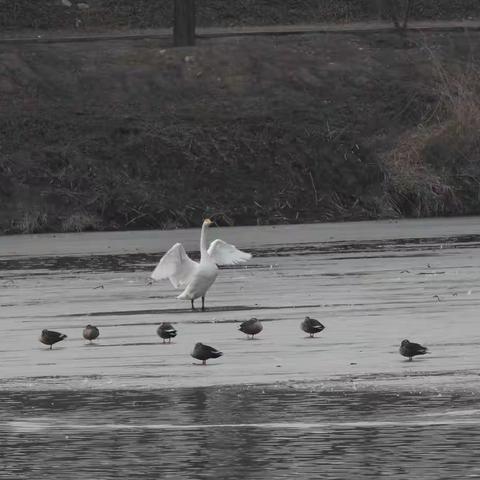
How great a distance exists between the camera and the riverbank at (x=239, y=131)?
150 feet

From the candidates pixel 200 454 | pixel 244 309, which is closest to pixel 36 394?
pixel 200 454

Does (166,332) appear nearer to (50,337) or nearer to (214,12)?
(50,337)

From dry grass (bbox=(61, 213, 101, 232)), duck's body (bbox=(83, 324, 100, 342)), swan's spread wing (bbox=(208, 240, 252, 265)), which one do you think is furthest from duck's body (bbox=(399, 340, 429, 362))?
dry grass (bbox=(61, 213, 101, 232))

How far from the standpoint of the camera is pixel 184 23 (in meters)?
53.2

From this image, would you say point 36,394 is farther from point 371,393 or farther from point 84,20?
point 84,20

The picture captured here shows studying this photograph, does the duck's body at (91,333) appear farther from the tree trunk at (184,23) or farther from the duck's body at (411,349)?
the tree trunk at (184,23)

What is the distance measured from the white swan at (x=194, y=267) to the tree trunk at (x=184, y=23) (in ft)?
93.5

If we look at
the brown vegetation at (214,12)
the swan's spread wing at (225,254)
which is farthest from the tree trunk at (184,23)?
the swan's spread wing at (225,254)

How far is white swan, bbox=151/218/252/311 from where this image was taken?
2362 centimetres

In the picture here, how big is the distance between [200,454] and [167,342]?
6.68m

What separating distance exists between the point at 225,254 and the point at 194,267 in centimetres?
112

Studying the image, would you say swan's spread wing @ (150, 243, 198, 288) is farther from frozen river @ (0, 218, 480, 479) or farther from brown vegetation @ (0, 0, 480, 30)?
brown vegetation @ (0, 0, 480, 30)

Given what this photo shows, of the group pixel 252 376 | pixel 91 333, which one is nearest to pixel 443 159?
pixel 91 333

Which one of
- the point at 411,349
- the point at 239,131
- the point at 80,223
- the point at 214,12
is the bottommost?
the point at 80,223
